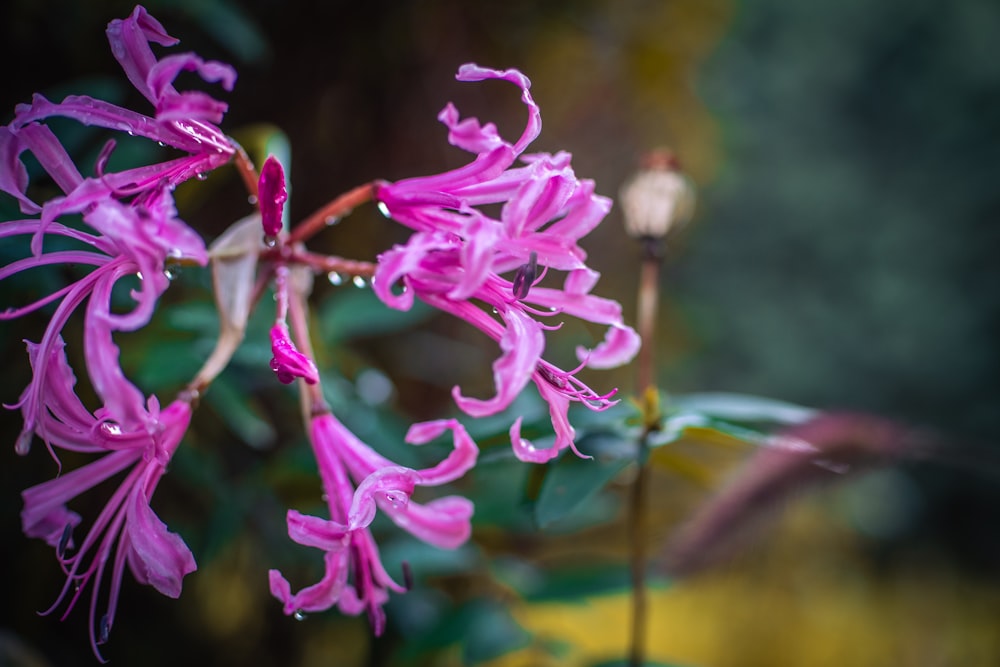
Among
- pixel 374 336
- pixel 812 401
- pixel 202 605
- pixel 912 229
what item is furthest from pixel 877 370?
pixel 202 605

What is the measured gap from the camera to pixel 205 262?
0.29 meters

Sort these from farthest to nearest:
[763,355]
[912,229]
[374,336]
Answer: [763,355] → [912,229] → [374,336]

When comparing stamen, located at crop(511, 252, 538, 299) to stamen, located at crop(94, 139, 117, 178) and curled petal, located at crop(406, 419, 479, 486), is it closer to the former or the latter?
curled petal, located at crop(406, 419, 479, 486)

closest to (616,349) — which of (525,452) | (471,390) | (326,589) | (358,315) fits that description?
(525,452)

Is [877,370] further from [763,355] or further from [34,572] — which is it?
[34,572]

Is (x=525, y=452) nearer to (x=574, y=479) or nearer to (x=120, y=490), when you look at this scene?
(x=574, y=479)

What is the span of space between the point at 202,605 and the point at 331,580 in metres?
0.61

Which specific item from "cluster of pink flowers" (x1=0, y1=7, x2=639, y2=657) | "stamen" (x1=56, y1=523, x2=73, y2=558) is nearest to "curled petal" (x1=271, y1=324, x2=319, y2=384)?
"cluster of pink flowers" (x1=0, y1=7, x2=639, y2=657)

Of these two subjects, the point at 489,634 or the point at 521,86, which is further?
the point at 489,634

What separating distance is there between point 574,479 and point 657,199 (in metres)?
0.17

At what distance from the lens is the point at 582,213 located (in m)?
0.35

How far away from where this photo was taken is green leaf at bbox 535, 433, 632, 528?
0.41 m

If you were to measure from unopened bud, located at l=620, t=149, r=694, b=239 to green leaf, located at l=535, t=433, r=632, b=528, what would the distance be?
0.13 meters

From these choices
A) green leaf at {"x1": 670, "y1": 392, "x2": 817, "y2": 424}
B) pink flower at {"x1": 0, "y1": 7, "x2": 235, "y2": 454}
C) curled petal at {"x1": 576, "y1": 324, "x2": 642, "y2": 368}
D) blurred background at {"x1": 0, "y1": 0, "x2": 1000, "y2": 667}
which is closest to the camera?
pink flower at {"x1": 0, "y1": 7, "x2": 235, "y2": 454}
